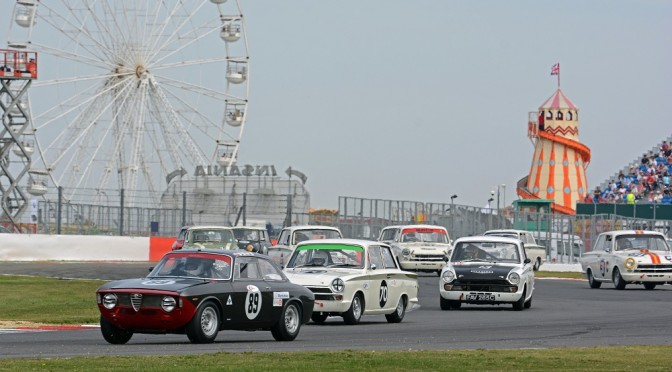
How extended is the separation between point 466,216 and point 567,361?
41756 millimetres

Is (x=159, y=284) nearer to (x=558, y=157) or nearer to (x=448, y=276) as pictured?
(x=448, y=276)

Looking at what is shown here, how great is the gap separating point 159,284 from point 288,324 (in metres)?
2.11

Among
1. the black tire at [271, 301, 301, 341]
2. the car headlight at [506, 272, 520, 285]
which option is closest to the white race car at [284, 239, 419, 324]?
the black tire at [271, 301, 301, 341]

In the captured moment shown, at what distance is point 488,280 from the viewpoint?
25500 millimetres

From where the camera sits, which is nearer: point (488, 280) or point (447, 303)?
point (488, 280)

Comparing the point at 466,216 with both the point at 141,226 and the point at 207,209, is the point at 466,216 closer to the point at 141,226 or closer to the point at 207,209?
the point at 141,226

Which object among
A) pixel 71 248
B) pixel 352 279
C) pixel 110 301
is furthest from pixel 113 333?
pixel 71 248

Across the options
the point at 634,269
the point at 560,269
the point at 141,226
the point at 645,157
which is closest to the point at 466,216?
the point at 560,269

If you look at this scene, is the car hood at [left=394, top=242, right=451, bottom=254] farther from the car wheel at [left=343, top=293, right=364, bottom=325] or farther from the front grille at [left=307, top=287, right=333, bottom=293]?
the front grille at [left=307, top=287, right=333, bottom=293]

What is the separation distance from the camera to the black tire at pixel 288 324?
18047 millimetres

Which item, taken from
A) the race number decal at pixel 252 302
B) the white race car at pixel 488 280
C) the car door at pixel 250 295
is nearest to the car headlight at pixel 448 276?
the white race car at pixel 488 280

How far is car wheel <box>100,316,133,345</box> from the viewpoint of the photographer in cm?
1700

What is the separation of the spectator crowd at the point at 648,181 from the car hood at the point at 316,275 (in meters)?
56.5

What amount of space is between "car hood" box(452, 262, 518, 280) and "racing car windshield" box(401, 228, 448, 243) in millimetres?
15598
